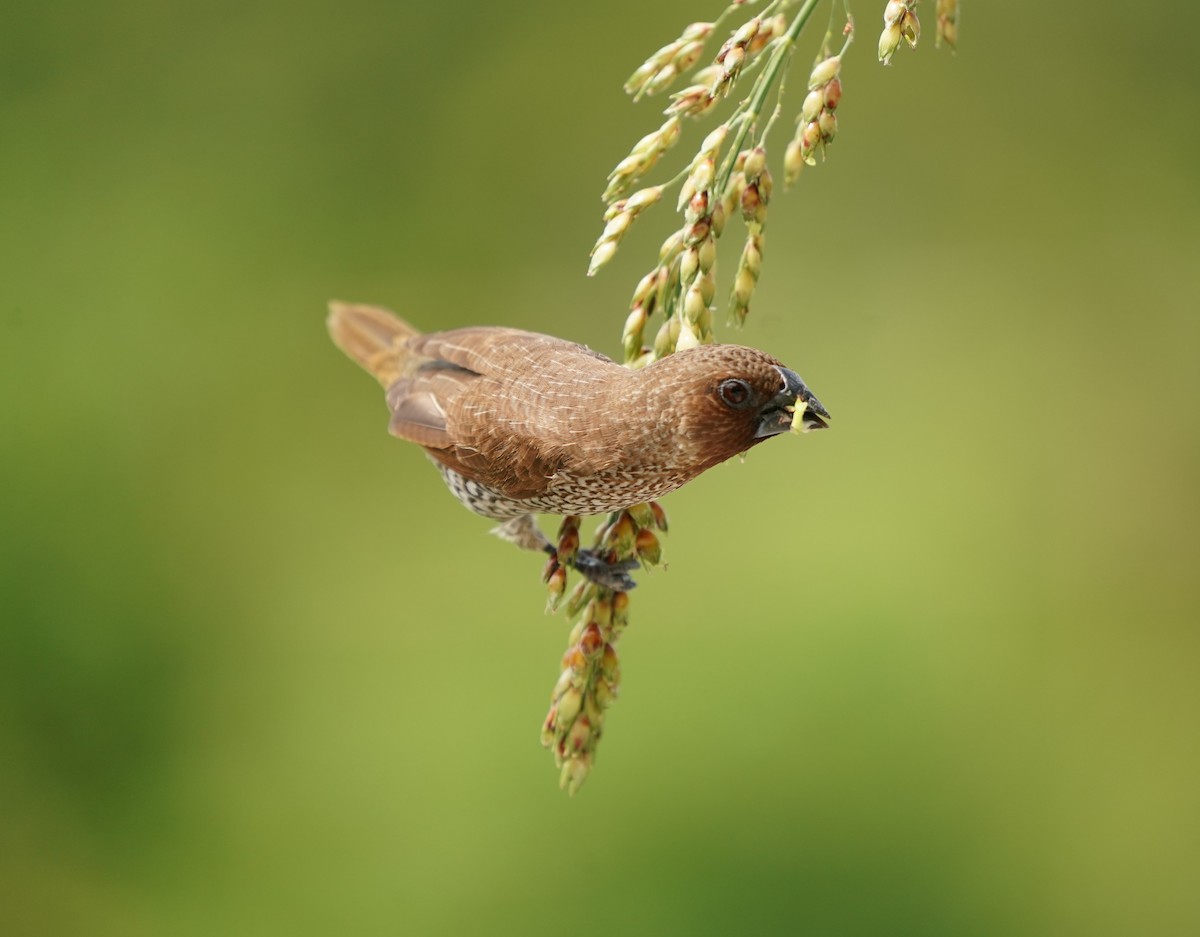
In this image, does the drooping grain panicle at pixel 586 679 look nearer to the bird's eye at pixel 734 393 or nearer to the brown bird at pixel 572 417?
the brown bird at pixel 572 417

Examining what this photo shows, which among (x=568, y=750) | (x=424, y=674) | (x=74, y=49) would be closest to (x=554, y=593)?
(x=568, y=750)

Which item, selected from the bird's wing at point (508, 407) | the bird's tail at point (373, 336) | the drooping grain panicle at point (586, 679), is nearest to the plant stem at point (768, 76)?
the bird's wing at point (508, 407)

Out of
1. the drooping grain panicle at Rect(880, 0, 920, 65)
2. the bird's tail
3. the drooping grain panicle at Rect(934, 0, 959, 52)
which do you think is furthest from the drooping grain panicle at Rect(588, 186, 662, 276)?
the bird's tail

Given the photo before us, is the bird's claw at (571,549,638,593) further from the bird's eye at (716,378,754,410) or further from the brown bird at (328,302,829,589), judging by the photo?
the bird's eye at (716,378,754,410)

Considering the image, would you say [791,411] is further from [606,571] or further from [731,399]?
[606,571]

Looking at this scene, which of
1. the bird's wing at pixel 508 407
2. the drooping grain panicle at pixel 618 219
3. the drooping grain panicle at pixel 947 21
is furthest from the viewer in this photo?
the bird's wing at pixel 508 407

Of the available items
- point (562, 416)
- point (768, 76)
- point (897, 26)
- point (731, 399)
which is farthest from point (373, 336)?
point (897, 26)

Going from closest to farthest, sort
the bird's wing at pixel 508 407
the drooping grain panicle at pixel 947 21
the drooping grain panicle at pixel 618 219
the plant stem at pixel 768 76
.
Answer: the plant stem at pixel 768 76 < the drooping grain panicle at pixel 618 219 < the drooping grain panicle at pixel 947 21 < the bird's wing at pixel 508 407
